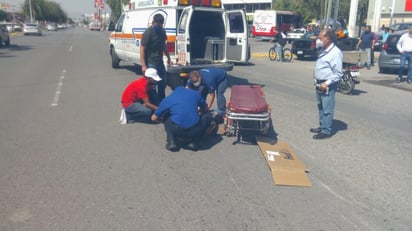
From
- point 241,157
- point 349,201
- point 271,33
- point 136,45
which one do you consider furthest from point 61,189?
point 271,33

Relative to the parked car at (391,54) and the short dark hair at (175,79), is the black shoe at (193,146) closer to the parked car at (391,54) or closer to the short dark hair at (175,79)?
the short dark hair at (175,79)

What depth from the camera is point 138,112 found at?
699cm

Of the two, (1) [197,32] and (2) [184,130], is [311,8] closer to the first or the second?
(1) [197,32]

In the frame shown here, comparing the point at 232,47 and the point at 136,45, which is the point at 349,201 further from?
the point at 136,45

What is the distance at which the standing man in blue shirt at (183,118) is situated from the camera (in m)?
5.52

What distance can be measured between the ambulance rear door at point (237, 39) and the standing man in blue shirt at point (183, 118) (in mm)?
5570

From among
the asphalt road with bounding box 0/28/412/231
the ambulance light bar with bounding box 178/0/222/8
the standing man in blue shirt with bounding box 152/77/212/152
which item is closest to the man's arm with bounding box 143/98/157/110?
the asphalt road with bounding box 0/28/412/231

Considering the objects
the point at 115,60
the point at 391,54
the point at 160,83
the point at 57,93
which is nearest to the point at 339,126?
the point at 160,83

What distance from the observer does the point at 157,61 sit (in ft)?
26.3

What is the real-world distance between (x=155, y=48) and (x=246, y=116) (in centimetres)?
303

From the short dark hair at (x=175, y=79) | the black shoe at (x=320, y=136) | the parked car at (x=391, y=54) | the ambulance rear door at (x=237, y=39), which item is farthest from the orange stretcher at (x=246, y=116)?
the parked car at (x=391, y=54)

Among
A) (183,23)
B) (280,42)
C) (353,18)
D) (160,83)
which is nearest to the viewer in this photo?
(160,83)

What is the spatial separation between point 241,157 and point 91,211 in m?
2.35

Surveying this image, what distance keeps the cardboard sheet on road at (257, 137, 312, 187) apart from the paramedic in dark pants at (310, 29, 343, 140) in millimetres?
874
